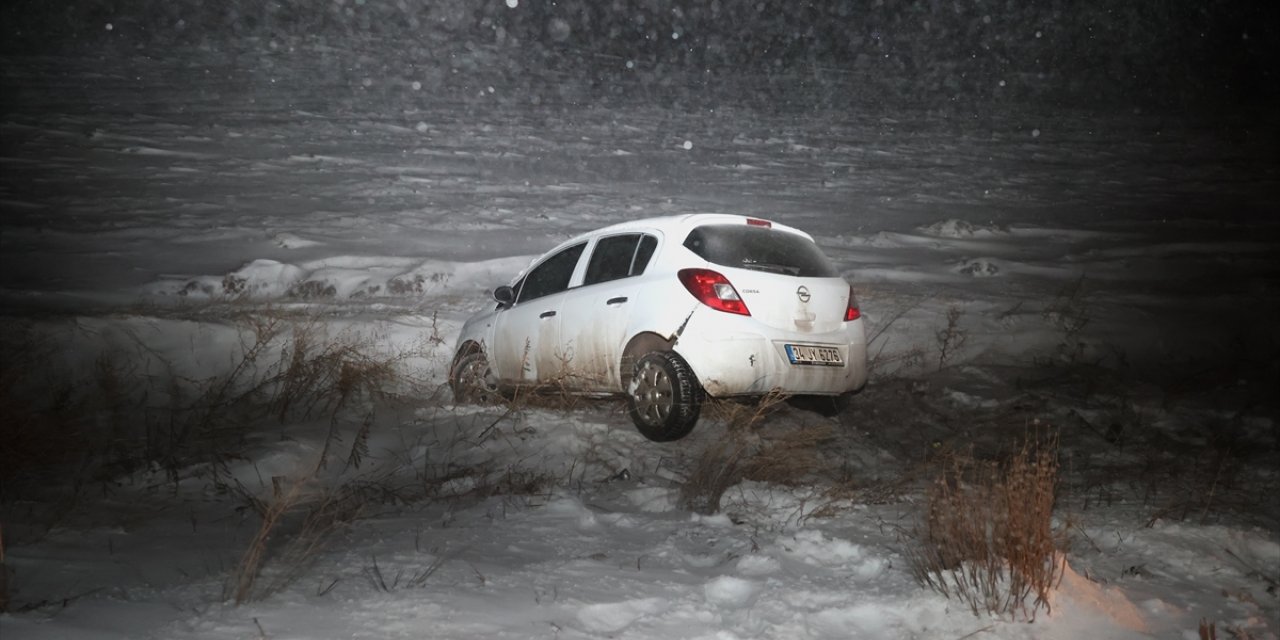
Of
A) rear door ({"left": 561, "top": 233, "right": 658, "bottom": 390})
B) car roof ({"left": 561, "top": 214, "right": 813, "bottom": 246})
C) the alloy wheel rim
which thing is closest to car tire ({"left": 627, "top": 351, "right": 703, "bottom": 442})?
the alloy wheel rim

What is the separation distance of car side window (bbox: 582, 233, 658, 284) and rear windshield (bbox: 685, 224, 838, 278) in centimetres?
42

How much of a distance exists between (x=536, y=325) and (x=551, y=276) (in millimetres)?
534

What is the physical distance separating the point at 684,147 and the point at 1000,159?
9031mm

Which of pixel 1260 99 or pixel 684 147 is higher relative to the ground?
pixel 1260 99

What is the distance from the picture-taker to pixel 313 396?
785 cm

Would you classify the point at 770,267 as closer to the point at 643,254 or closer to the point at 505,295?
the point at 643,254

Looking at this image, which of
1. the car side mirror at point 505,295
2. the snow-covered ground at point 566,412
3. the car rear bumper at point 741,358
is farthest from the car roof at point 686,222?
the car side mirror at point 505,295

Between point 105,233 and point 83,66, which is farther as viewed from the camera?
point 83,66

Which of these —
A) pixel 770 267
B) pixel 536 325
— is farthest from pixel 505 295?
pixel 770 267

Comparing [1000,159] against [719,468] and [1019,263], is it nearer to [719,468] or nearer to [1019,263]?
[1019,263]

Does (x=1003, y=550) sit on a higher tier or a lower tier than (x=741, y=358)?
lower

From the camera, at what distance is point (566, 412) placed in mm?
7594

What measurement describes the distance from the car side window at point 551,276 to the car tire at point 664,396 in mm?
1569

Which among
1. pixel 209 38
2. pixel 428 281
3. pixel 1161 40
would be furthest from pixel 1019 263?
pixel 1161 40
